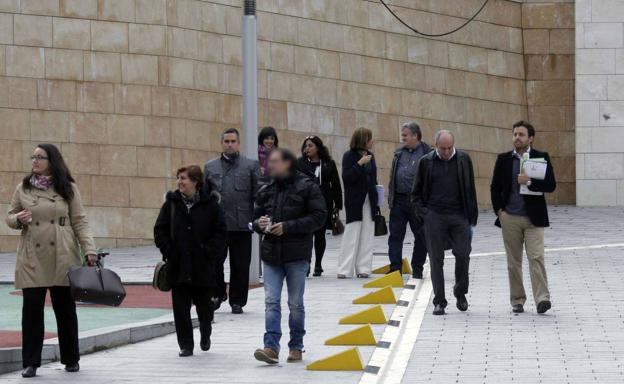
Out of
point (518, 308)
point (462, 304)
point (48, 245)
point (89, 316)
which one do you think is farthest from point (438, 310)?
point (48, 245)

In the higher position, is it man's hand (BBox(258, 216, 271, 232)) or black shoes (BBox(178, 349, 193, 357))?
man's hand (BBox(258, 216, 271, 232))

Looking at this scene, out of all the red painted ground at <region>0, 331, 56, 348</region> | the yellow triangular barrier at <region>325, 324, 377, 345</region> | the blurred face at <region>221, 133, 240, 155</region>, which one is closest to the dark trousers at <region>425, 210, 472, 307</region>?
the blurred face at <region>221, 133, 240, 155</region>

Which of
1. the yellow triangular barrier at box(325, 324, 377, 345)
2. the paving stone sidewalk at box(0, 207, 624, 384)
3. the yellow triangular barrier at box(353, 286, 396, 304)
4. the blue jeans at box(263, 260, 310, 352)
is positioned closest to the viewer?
the paving stone sidewalk at box(0, 207, 624, 384)

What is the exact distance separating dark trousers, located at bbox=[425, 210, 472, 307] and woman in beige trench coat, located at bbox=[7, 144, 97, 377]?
12.9 feet

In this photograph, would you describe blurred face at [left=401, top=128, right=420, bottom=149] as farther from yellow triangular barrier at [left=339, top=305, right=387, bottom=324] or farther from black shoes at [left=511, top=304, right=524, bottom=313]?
yellow triangular barrier at [left=339, top=305, right=387, bottom=324]

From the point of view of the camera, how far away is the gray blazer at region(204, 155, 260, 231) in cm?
1323

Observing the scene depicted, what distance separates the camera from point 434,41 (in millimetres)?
25922

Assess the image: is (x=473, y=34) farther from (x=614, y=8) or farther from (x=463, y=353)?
(x=463, y=353)

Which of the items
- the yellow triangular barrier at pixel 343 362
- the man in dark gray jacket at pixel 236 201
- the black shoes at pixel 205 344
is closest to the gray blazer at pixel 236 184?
the man in dark gray jacket at pixel 236 201

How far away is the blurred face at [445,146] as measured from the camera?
42.9 ft

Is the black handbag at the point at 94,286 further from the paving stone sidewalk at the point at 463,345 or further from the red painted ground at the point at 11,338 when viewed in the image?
the red painted ground at the point at 11,338

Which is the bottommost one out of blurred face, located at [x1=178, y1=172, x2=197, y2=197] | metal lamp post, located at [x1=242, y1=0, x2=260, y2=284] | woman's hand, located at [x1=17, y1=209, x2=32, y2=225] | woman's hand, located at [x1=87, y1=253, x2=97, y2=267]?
woman's hand, located at [x1=87, y1=253, x2=97, y2=267]

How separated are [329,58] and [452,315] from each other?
38.1 ft

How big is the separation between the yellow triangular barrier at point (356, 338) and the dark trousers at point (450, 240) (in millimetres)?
2175
